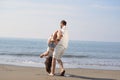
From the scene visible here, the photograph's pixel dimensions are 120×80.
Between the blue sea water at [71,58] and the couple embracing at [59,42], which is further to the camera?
the blue sea water at [71,58]

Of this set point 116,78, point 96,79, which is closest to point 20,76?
point 96,79

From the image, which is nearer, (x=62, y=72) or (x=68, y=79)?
(x=68, y=79)

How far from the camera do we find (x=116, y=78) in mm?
11742

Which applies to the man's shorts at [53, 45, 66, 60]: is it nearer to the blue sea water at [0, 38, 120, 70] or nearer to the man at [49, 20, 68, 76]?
the man at [49, 20, 68, 76]

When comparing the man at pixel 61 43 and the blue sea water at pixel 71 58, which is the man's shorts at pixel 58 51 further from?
the blue sea water at pixel 71 58

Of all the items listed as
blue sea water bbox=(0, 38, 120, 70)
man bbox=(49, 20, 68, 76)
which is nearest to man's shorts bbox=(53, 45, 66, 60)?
man bbox=(49, 20, 68, 76)

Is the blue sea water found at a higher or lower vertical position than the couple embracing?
lower

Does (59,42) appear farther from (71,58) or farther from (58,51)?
(71,58)

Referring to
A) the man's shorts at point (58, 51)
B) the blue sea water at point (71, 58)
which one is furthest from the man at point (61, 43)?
the blue sea water at point (71, 58)

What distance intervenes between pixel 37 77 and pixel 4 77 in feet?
3.20

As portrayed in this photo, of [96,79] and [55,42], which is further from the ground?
[55,42]

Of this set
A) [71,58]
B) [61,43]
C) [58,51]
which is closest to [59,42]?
[61,43]

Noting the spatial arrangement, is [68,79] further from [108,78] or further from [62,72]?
[108,78]

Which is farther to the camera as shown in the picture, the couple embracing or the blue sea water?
the blue sea water
